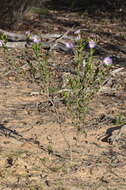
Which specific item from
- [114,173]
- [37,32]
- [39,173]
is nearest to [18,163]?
[39,173]

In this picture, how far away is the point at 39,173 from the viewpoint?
314 cm

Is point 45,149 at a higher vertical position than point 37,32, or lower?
higher

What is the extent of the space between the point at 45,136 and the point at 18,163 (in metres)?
0.49

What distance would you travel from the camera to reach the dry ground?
10.1 ft

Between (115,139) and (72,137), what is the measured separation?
1.24 ft

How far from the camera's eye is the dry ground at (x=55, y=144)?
3.07 m

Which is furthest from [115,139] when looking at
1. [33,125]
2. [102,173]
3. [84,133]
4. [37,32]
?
[37,32]

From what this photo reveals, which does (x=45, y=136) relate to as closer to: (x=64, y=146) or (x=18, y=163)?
(x=64, y=146)

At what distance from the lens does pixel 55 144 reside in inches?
140

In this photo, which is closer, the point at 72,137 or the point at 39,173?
the point at 39,173

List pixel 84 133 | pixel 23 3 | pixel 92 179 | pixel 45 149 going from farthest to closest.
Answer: pixel 23 3 < pixel 84 133 < pixel 45 149 < pixel 92 179

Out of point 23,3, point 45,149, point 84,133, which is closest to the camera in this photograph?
point 45,149

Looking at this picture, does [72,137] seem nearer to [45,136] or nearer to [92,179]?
[45,136]

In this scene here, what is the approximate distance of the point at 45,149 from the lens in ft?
11.4
